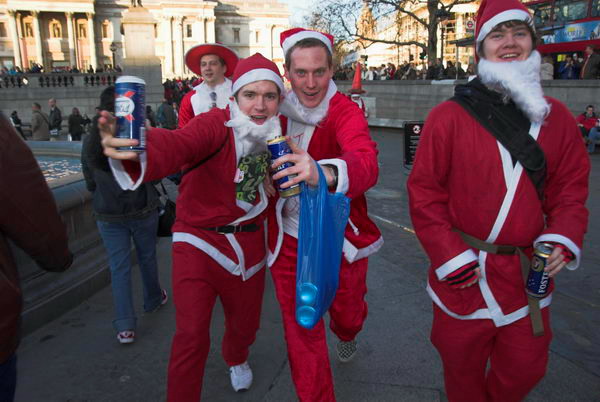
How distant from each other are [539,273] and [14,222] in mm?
2149

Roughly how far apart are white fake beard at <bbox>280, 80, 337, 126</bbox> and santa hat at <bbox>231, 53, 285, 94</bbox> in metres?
0.13

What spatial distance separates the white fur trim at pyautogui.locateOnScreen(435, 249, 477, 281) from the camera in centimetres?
215

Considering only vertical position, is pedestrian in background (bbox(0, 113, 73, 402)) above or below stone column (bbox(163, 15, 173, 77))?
below

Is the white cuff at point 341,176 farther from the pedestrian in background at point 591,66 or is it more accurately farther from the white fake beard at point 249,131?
the pedestrian in background at point 591,66

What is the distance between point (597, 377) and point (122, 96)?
10.7 feet

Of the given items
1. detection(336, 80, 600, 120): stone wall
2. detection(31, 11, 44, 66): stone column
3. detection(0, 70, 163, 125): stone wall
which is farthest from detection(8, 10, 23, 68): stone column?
detection(336, 80, 600, 120): stone wall

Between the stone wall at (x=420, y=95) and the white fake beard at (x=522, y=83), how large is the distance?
1421 centimetres

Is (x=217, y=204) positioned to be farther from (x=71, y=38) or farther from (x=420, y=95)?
(x=71, y=38)

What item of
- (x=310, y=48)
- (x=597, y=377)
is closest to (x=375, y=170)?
(x=310, y=48)

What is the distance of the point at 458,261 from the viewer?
2.15 meters

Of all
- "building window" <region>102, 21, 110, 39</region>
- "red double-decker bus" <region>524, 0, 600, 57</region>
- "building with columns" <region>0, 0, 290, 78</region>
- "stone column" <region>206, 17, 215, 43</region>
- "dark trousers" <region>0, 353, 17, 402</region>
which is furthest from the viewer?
"stone column" <region>206, 17, 215, 43</region>

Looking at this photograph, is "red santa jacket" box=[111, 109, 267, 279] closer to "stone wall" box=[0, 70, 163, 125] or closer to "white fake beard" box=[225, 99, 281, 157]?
"white fake beard" box=[225, 99, 281, 157]

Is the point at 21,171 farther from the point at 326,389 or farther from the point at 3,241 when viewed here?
the point at 326,389

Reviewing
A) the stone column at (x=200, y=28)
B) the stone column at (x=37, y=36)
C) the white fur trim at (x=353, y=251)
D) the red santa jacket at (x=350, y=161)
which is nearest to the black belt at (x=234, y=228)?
the red santa jacket at (x=350, y=161)
